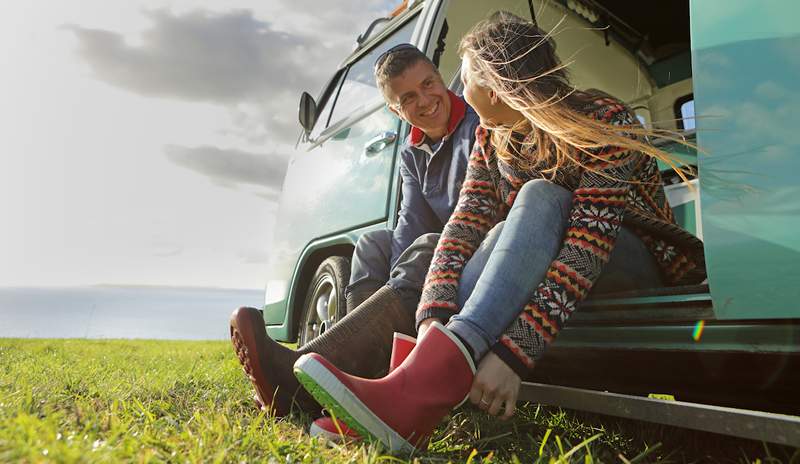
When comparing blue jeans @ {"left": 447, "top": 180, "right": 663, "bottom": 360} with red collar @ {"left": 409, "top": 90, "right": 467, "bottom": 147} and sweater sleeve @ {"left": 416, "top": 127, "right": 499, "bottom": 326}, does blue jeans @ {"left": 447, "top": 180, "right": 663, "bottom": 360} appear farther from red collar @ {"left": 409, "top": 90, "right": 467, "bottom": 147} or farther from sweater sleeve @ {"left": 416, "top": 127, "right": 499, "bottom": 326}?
red collar @ {"left": 409, "top": 90, "right": 467, "bottom": 147}

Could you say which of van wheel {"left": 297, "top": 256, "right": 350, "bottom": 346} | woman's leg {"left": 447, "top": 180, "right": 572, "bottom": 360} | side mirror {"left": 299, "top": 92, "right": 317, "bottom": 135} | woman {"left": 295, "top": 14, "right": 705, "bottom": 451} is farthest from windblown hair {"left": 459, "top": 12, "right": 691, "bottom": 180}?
side mirror {"left": 299, "top": 92, "right": 317, "bottom": 135}

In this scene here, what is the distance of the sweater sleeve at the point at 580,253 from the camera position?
4.02 ft

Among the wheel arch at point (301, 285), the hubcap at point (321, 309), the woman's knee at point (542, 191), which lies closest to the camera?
the woman's knee at point (542, 191)

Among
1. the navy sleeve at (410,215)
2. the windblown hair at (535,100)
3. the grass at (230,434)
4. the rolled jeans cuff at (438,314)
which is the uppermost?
the windblown hair at (535,100)

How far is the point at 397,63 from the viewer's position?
211 cm

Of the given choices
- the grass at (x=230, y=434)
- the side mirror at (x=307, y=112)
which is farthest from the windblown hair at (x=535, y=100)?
the side mirror at (x=307, y=112)

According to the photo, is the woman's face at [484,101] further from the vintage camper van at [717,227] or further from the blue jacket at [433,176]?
the blue jacket at [433,176]

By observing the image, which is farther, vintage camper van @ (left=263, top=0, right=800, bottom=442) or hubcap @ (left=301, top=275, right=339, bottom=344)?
hubcap @ (left=301, top=275, right=339, bottom=344)

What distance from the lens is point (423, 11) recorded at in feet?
8.54

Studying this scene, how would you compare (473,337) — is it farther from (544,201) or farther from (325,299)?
(325,299)

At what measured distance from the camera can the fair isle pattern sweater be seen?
1249mm

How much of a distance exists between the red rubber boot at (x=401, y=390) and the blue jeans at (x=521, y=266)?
56 mm

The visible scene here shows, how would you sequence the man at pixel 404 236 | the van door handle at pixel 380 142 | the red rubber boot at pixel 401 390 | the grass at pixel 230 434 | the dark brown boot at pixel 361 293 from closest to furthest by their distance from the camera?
the grass at pixel 230 434 → the red rubber boot at pixel 401 390 → the man at pixel 404 236 → the dark brown boot at pixel 361 293 → the van door handle at pixel 380 142

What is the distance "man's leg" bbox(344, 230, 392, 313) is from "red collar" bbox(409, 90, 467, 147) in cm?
37
